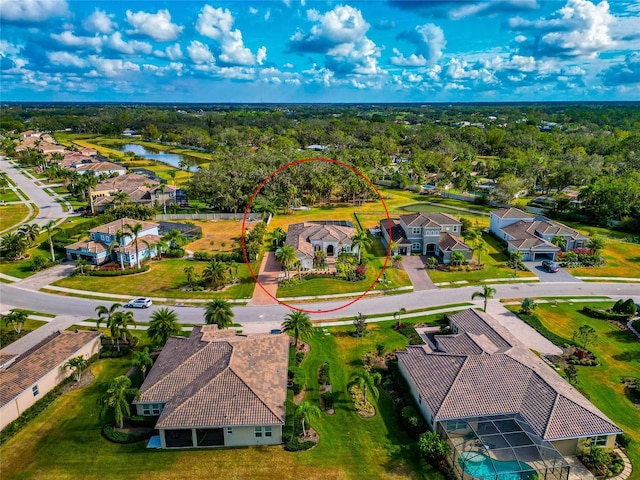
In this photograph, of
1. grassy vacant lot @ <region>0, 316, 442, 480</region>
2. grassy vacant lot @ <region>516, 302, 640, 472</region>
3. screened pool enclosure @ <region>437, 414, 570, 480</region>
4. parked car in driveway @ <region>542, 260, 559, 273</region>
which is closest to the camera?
screened pool enclosure @ <region>437, 414, 570, 480</region>

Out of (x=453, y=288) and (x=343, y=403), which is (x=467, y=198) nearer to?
(x=453, y=288)

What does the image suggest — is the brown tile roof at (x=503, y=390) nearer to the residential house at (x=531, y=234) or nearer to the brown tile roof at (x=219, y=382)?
the brown tile roof at (x=219, y=382)

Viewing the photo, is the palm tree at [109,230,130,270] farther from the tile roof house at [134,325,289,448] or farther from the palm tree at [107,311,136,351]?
the tile roof house at [134,325,289,448]

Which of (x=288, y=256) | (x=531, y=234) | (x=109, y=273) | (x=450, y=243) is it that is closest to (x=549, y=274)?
(x=531, y=234)

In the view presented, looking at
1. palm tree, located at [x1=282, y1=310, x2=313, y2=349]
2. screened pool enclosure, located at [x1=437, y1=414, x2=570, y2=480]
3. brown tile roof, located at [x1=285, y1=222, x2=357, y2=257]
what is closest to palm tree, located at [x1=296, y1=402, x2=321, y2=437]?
screened pool enclosure, located at [x1=437, y1=414, x2=570, y2=480]

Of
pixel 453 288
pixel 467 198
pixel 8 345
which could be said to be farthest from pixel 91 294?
pixel 467 198

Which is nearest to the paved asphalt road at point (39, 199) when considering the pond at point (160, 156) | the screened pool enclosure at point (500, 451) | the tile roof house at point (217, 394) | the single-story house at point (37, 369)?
the pond at point (160, 156)
